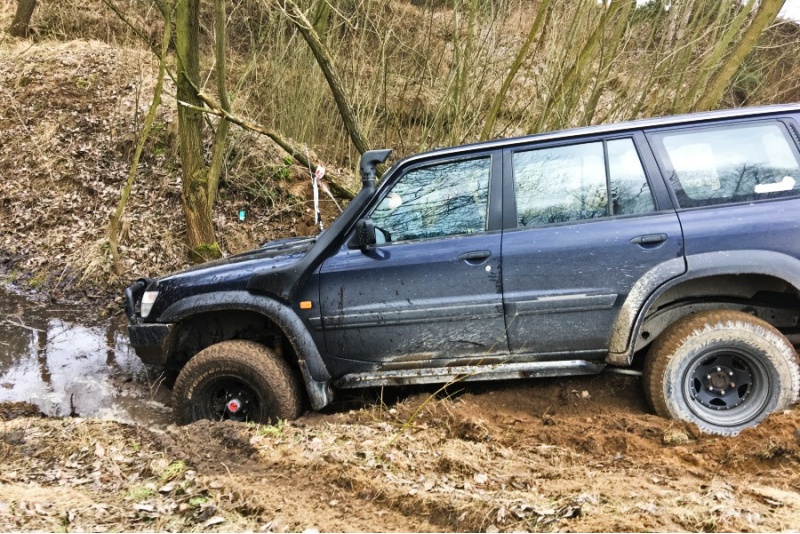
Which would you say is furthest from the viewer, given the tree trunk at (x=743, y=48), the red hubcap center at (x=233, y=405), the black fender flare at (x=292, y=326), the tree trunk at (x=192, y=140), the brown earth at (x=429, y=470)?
the tree trunk at (x=192, y=140)

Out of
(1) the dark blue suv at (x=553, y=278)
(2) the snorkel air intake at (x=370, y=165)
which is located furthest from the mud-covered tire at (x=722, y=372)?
(2) the snorkel air intake at (x=370, y=165)

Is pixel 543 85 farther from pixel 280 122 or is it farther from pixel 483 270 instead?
pixel 483 270

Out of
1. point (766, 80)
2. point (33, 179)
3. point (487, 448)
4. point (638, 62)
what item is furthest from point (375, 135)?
point (487, 448)

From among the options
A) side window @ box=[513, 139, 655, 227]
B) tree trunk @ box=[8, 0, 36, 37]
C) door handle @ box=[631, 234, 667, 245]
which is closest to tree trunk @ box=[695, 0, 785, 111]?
side window @ box=[513, 139, 655, 227]

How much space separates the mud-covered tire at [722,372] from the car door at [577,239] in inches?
15.8

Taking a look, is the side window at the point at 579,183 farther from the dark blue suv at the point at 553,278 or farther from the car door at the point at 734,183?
the car door at the point at 734,183

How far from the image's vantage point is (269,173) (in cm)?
945

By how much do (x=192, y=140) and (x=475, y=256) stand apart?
5.02 metres

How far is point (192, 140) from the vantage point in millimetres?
7316

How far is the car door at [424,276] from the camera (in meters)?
3.66

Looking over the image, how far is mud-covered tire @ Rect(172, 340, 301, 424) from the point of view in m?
3.91

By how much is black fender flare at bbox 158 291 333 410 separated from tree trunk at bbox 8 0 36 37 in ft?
42.4

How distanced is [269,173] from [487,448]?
7.05 metres

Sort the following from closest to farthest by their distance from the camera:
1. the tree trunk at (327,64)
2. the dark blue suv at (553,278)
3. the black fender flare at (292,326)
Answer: the dark blue suv at (553,278), the black fender flare at (292,326), the tree trunk at (327,64)
